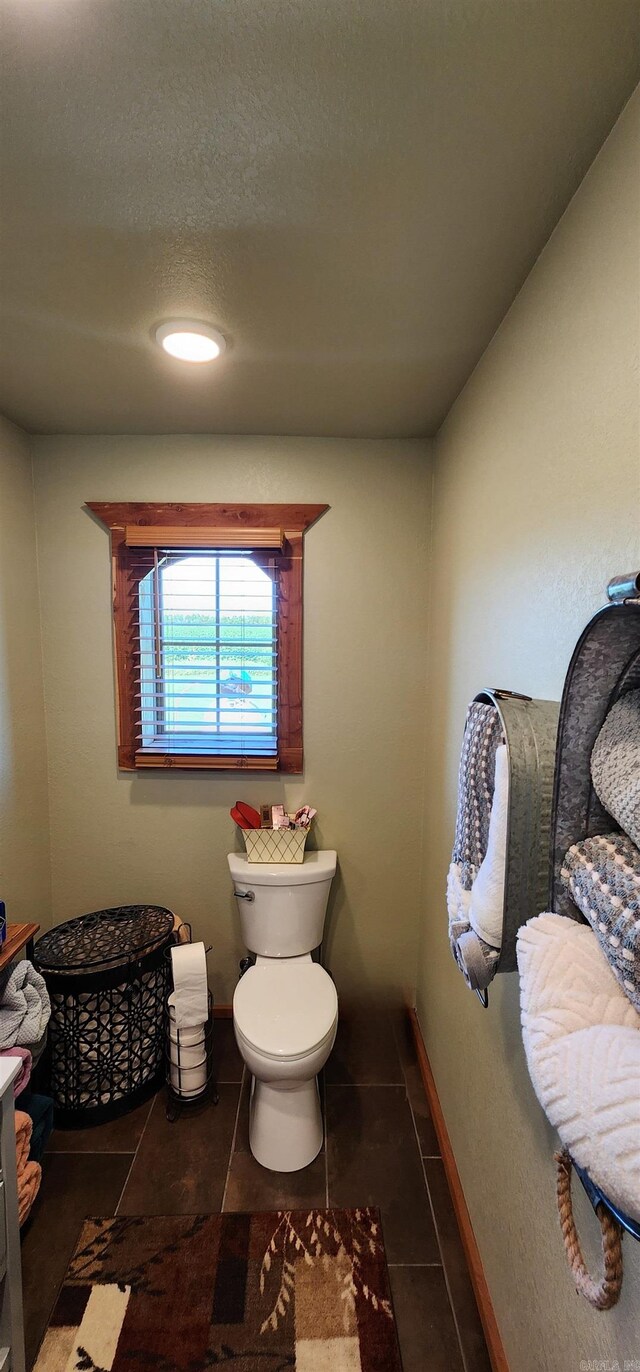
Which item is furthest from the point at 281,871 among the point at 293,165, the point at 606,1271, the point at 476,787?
the point at 293,165

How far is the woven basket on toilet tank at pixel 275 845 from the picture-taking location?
6.31 feet

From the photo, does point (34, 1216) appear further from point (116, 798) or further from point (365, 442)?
point (365, 442)

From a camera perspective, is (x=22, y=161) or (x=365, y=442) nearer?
(x=22, y=161)

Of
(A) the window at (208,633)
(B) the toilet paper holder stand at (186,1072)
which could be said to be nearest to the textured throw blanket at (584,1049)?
(A) the window at (208,633)

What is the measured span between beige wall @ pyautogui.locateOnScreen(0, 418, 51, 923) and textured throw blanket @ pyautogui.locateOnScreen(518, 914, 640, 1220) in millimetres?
1785

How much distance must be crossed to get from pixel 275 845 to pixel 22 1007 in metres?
0.89

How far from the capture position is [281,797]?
2.06 m

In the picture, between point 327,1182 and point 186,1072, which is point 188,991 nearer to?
point 186,1072

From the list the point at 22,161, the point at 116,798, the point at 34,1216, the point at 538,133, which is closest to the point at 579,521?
the point at 538,133

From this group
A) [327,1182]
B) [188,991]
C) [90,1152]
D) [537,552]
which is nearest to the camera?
[537,552]

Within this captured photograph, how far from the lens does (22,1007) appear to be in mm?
1374

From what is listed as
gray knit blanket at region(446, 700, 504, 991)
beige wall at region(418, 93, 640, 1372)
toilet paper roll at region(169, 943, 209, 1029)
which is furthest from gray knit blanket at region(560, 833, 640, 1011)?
toilet paper roll at region(169, 943, 209, 1029)

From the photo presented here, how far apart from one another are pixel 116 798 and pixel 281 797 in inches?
26.6

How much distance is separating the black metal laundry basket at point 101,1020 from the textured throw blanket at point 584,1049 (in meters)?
1.54
